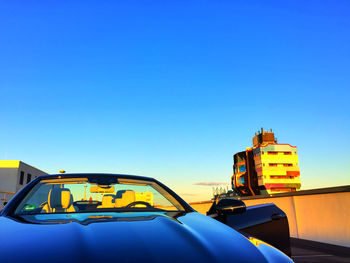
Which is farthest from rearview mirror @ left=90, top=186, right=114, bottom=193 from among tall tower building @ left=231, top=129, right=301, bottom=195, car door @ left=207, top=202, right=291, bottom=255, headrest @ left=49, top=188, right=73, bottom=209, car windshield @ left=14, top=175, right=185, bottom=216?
tall tower building @ left=231, top=129, right=301, bottom=195

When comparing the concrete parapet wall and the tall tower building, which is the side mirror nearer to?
the concrete parapet wall

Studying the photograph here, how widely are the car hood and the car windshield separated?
0.81 meters

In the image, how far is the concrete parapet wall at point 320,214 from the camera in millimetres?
7898

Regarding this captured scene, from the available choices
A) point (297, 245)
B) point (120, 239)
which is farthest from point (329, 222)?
point (120, 239)

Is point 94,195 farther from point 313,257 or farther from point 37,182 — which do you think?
point 313,257

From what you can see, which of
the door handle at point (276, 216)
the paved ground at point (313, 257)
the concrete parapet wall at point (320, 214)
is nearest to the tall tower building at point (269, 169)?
the concrete parapet wall at point (320, 214)

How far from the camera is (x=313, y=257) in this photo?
6.91 metres

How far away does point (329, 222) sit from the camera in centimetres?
844

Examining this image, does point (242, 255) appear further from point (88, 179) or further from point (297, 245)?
point (297, 245)

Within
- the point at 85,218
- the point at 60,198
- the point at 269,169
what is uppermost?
the point at 269,169

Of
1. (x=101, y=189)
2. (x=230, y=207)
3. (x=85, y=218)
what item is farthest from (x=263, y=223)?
(x=85, y=218)

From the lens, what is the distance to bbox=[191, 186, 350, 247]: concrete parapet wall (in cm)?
790

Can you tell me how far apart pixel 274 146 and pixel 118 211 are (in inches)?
2977

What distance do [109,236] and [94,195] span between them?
1.72 meters
